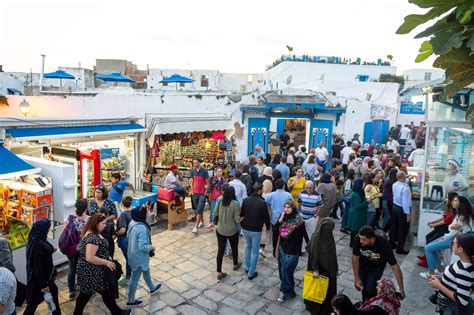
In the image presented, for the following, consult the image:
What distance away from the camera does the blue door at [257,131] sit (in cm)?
1447

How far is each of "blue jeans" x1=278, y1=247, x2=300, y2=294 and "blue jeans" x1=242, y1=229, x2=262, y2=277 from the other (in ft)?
2.21

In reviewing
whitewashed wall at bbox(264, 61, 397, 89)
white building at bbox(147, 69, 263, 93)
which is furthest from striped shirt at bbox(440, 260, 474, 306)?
white building at bbox(147, 69, 263, 93)

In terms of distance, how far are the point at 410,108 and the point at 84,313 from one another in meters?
22.8

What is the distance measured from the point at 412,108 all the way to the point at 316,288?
21234 millimetres

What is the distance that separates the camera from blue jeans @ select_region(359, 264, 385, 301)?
14.9ft

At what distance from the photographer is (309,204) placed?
6422 mm

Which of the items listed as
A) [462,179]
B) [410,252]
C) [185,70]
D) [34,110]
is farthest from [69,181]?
[185,70]

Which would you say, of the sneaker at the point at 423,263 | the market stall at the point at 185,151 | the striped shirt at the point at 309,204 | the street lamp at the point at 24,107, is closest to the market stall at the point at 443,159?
the sneaker at the point at 423,263

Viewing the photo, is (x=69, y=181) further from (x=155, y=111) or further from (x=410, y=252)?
(x=410, y=252)

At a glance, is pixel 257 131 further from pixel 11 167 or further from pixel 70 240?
pixel 70 240

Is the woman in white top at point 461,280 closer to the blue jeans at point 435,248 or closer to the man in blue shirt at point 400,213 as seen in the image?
the blue jeans at point 435,248

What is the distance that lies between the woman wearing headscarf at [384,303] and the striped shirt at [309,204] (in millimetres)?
2657

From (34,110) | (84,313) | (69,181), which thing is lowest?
(84,313)

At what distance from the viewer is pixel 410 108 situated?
22.8 m
